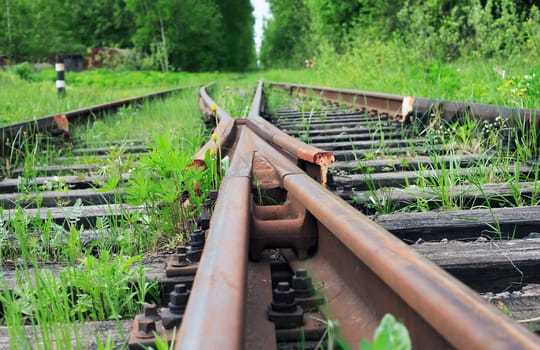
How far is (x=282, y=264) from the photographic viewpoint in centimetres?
163

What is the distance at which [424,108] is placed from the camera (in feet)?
14.7

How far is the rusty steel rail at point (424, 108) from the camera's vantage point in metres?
3.31

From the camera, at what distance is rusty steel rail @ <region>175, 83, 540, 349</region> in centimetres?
78

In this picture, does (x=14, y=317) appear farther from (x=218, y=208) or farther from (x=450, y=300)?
(x=450, y=300)

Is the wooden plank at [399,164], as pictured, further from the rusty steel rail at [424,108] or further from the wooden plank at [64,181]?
the wooden plank at [64,181]

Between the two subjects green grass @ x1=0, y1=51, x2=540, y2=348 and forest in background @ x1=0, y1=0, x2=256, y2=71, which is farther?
forest in background @ x1=0, y1=0, x2=256, y2=71

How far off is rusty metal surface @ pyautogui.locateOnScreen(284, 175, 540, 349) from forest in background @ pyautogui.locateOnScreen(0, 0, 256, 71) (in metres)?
37.0

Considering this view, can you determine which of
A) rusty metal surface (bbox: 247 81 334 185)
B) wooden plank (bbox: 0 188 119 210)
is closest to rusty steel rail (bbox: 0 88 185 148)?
wooden plank (bbox: 0 188 119 210)

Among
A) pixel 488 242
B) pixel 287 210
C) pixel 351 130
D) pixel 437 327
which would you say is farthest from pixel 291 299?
pixel 351 130

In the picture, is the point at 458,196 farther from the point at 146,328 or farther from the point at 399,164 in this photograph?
the point at 146,328

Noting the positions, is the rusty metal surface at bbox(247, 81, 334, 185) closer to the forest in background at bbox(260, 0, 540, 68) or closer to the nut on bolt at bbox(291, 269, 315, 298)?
the nut on bolt at bbox(291, 269, 315, 298)

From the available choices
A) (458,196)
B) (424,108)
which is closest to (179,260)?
(458,196)

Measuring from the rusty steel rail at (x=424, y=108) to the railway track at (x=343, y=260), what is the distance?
59 millimetres

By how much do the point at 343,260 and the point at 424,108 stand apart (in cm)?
332
